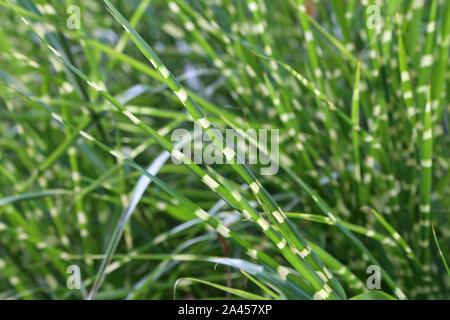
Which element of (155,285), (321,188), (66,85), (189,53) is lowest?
(155,285)

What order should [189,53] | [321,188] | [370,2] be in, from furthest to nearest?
1. [189,53]
2. [321,188]
3. [370,2]

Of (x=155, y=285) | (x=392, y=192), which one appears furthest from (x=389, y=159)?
(x=155, y=285)

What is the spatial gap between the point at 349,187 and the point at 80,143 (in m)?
0.34

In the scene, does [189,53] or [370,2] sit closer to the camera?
[370,2]

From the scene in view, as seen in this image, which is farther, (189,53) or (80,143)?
(189,53)

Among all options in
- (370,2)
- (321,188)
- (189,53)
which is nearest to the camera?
(370,2)

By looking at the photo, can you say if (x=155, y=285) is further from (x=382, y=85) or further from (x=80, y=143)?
(x=382, y=85)

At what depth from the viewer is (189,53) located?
0.84 meters

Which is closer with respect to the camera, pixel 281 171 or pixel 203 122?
pixel 203 122

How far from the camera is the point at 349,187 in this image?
1.74 feet

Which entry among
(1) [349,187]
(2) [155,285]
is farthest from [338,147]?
(2) [155,285]

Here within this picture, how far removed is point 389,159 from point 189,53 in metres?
0.47

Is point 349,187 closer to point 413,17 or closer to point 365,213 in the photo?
point 365,213

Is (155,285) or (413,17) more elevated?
(413,17)
